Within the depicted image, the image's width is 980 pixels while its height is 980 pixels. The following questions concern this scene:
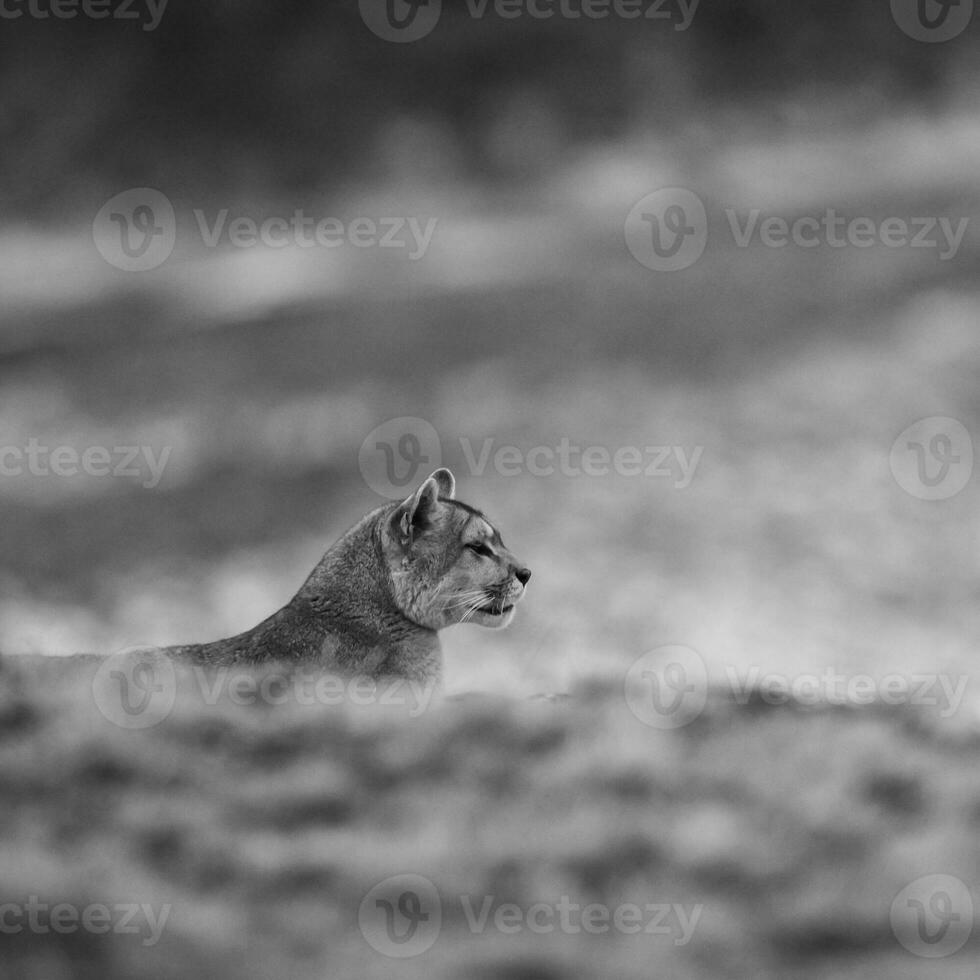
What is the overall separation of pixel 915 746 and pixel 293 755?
5469mm

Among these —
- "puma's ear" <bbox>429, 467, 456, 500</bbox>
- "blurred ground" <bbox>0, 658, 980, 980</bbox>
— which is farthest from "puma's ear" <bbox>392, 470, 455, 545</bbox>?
"blurred ground" <bbox>0, 658, 980, 980</bbox>

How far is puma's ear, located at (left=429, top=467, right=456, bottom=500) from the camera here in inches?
710

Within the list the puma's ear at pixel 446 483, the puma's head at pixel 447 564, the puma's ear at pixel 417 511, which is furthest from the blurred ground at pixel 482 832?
the puma's ear at pixel 446 483

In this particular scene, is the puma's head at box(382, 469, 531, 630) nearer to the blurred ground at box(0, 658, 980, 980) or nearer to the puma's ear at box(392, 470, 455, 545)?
the puma's ear at box(392, 470, 455, 545)

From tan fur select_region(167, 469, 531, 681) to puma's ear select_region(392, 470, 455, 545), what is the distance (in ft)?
0.04

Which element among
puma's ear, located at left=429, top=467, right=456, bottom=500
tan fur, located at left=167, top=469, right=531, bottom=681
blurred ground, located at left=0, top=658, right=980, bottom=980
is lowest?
blurred ground, located at left=0, top=658, right=980, bottom=980

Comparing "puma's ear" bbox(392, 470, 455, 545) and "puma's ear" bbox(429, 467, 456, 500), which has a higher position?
"puma's ear" bbox(429, 467, 456, 500)

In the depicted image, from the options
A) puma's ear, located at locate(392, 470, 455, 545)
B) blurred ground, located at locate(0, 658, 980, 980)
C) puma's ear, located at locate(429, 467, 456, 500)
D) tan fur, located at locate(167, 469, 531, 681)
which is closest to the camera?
blurred ground, located at locate(0, 658, 980, 980)

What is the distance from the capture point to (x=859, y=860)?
11.5 metres

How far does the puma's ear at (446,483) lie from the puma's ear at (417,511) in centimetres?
67

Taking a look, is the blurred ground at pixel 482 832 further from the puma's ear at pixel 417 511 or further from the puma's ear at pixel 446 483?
the puma's ear at pixel 446 483

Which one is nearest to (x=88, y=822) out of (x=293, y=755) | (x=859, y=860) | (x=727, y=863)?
(x=293, y=755)

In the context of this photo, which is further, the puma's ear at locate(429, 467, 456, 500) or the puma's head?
the puma's ear at locate(429, 467, 456, 500)

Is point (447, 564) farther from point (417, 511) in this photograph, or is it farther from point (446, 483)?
point (446, 483)
